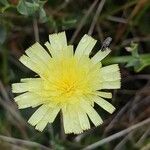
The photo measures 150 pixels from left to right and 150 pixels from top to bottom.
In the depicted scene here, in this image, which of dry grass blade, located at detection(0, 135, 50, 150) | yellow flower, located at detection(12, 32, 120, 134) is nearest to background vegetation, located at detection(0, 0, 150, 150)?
dry grass blade, located at detection(0, 135, 50, 150)

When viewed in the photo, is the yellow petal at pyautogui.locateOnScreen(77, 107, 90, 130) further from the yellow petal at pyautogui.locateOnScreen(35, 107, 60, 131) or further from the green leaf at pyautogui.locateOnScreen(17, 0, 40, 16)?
the green leaf at pyautogui.locateOnScreen(17, 0, 40, 16)

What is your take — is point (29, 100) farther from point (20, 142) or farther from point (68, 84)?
point (20, 142)

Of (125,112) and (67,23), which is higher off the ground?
(67,23)

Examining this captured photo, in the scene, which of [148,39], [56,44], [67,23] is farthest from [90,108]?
[148,39]

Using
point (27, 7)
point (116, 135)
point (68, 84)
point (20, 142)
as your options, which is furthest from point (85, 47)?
point (20, 142)

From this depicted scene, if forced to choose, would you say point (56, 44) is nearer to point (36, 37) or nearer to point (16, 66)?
point (36, 37)

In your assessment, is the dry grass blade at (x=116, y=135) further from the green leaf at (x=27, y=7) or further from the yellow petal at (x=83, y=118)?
the green leaf at (x=27, y=7)
